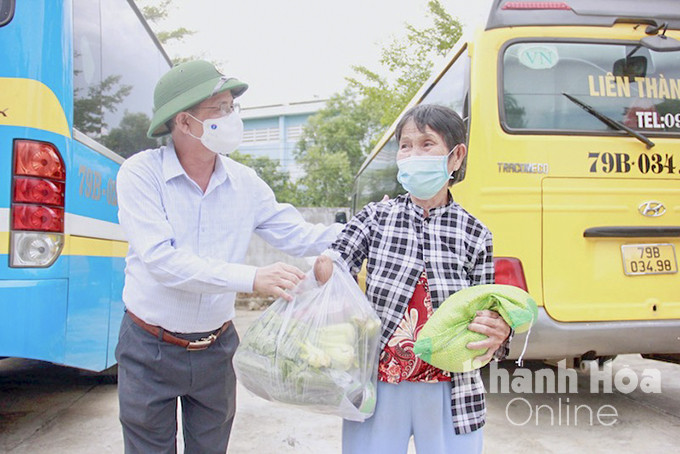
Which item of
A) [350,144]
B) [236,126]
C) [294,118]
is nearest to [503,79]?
[236,126]

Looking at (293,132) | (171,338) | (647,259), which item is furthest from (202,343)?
(293,132)

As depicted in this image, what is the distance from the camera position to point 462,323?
57.9 inches

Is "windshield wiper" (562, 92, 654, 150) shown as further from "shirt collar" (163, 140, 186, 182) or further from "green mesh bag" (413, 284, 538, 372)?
"shirt collar" (163, 140, 186, 182)

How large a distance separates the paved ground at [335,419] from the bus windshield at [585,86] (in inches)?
72.4

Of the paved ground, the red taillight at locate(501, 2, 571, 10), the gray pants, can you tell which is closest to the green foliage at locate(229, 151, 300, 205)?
the paved ground

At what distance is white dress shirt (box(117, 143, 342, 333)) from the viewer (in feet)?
5.42

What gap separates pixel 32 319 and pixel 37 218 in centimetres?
47

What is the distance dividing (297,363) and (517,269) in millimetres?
1976

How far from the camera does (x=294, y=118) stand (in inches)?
1066

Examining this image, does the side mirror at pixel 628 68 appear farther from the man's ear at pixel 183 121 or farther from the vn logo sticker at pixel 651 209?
the man's ear at pixel 183 121

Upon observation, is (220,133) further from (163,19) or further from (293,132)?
(293,132)

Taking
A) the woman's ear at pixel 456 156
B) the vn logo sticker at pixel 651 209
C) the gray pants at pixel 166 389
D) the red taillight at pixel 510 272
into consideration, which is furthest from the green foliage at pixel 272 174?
the woman's ear at pixel 456 156

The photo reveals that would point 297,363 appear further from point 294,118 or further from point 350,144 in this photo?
point 294,118

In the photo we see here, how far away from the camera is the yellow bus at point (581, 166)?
3143 mm
